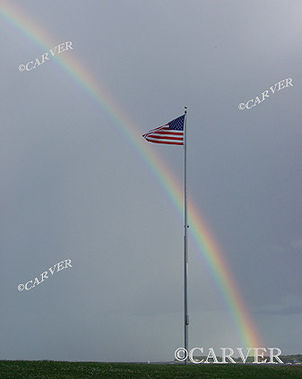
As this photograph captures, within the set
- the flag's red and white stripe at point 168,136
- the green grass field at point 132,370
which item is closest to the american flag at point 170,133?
the flag's red and white stripe at point 168,136

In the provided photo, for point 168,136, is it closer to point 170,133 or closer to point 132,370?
point 170,133

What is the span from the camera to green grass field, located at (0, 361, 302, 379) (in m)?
27.7

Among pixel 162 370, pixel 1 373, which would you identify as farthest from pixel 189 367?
pixel 1 373

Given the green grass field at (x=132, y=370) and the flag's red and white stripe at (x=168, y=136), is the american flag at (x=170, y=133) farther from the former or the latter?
the green grass field at (x=132, y=370)

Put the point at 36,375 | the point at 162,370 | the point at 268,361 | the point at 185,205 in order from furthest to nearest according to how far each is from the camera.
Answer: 1. the point at 185,205
2. the point at 268,361
3. the point at 162,370
4. the point at 36,375

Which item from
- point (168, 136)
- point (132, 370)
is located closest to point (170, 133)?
point (168, 136)

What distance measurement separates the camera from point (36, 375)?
27.5 metres

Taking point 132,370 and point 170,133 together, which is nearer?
point 132,370

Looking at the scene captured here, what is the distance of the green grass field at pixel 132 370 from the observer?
91.0ft

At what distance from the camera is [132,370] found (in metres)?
28.9

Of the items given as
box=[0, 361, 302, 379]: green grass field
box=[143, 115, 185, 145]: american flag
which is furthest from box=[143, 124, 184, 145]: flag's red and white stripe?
box=[0, 361, 302, 379]: green grass field

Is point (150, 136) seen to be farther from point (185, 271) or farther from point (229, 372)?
point (229, 372)

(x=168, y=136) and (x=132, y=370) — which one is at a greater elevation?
(x=168, y=136)

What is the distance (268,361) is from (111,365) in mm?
8793
